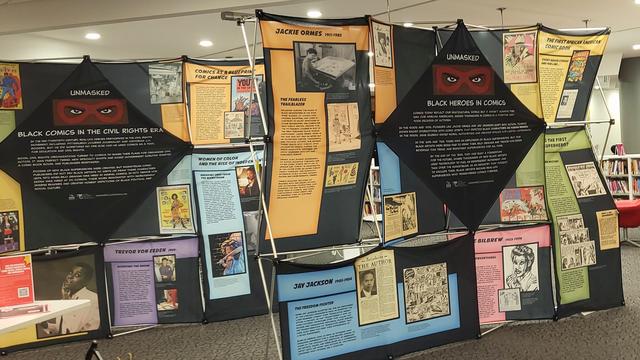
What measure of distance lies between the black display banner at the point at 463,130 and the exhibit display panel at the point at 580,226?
0.44 metres

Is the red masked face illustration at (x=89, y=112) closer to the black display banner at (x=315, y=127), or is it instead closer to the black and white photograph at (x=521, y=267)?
the black display banner at (x=315, y=127)

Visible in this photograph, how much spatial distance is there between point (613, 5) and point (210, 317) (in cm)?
665

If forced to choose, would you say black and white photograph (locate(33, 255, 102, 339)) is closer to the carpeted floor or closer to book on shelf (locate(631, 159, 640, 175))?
the carpeted floor

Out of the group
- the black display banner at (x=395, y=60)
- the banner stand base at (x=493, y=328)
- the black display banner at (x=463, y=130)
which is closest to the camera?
the black display banner at (x=395, y=60)

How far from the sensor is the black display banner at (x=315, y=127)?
3.04m

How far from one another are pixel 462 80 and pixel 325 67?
1.02 meters

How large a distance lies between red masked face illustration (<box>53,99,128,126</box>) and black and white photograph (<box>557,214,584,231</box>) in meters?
3.38

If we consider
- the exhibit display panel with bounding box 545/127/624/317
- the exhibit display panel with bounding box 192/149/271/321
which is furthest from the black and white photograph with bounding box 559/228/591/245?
the exhibit display panel with bounding box 192/149/271/321

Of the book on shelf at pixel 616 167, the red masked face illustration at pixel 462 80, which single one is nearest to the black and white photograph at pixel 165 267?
the red masked face illustration at pixel 462 80

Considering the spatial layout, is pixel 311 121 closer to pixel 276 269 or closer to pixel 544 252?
pixel 276 269

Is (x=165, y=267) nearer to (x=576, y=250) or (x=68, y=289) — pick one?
(x=68, y=289)

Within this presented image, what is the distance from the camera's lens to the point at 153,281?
4.28 meters

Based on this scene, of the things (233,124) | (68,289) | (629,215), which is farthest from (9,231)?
(629,215)

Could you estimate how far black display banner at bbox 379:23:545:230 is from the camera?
3402 millimetres
